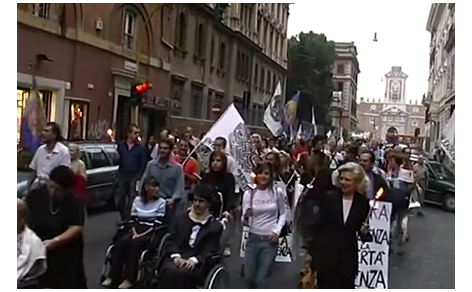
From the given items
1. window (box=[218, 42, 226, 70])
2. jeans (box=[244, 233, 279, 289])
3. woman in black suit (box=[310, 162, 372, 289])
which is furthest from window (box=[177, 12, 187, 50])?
woman in black suit (box=[310, 162, 372, 289])

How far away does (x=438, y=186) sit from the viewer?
17.2m

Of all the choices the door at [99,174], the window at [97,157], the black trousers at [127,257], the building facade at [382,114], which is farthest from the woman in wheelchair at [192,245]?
the building facade at [382,114]

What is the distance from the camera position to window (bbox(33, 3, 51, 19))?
7445 millimetres

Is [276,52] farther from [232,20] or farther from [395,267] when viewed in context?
[395,267]

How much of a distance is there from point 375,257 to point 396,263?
198cm

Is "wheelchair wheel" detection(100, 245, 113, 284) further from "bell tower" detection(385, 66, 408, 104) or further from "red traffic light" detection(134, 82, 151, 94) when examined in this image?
"bell tower" detection(385, 66, 408, 104)

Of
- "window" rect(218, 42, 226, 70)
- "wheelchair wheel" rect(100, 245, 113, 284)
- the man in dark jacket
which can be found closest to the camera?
"wheelchair wheel" rect(100, 245, 113, 284)

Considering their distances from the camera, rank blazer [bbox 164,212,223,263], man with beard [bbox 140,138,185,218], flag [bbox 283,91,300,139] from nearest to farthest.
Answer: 1. blazer [bbox 164,212,223,263]
2. man with beard [bbox 140,138,185,218]
3. flag [bbox 283,91,300,139]

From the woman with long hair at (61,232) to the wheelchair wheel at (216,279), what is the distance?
1.01m

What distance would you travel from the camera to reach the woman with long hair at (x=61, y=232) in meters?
5.69

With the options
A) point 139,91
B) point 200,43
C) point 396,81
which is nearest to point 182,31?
point 200,43

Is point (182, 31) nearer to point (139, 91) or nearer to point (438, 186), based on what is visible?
point (139, 91)

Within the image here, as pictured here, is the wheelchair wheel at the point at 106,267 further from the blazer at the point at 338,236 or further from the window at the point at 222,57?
the window at the point at 222,57

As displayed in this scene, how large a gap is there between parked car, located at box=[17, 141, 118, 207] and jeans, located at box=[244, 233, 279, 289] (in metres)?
2.79
